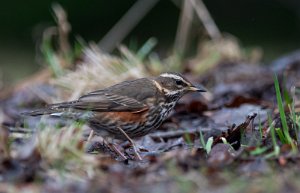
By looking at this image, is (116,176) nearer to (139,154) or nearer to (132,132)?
(139,154)

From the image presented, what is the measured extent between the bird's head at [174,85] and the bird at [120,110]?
0.14m

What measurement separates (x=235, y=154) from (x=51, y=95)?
4.83 metres

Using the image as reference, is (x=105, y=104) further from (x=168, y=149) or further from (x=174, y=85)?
(x=174, y=85)

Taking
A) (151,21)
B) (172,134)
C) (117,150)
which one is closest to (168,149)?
(117,150)

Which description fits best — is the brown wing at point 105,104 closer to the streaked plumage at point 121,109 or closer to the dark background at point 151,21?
the streaked plumage at point 121,109

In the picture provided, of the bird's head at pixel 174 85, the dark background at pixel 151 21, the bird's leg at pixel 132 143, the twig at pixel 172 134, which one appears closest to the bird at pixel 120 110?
the bird's leg at pixel 132 143

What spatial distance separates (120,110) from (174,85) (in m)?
0.83

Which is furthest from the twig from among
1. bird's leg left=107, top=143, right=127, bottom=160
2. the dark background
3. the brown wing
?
the dark background

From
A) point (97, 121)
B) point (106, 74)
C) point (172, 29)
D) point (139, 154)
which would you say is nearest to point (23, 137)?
point (97, 121)

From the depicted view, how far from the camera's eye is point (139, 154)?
713 cm

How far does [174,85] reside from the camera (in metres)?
8.48

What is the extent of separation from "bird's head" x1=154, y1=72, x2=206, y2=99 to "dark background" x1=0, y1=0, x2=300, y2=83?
36.3 feet

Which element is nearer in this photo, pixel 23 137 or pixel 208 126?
pixel 23 137

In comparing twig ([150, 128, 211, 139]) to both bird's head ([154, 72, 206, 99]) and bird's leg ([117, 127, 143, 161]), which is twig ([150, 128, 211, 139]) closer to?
bird's head ([154, 72, 206, 99])
